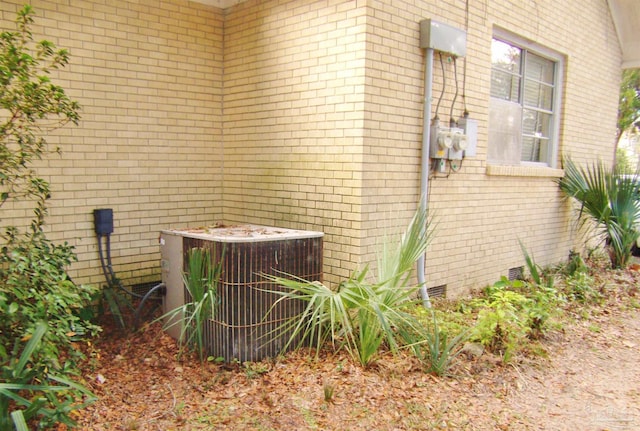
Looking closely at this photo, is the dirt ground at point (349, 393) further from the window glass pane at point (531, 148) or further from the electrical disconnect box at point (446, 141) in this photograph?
the window glass pane at point (531, 148)

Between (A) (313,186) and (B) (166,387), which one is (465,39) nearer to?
(A) (313,186)

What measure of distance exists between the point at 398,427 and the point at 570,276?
5094mm

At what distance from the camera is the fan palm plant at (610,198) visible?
761cm

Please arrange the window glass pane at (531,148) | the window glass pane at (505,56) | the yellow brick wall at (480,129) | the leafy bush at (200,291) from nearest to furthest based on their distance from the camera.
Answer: the leafy bush at (200,291), the yellow brick wall at (480,129), the window glass pane at (505,56), the window glass pane at (531,148)

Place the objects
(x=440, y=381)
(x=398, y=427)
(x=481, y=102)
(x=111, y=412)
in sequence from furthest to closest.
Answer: (x=481, y=102)
(x=440, y=381)
(x=111, y=412)
(x=398, y=427)

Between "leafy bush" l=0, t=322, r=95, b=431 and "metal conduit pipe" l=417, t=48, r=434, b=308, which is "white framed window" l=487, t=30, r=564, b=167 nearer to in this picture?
"metal conduit pipe" l=417, t=48, r=434, b=308

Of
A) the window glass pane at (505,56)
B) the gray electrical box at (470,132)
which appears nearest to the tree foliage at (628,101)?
the window glass pane at (505,56)

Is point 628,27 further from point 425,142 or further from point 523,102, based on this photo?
point 425,142

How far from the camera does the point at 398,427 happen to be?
3.24 m

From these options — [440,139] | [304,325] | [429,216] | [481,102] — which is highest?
[481,102]

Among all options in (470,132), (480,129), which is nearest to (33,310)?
(470,132)

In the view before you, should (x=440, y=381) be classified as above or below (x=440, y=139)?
below

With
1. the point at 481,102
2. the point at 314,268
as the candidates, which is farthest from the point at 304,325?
the point at 481,102

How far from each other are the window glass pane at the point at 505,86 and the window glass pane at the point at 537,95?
10.4 inches
